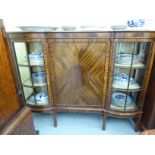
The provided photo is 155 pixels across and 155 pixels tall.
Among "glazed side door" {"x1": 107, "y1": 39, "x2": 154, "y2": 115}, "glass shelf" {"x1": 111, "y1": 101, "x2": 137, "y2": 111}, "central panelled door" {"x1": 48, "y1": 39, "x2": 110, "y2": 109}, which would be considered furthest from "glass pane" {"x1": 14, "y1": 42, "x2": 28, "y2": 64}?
"glass shelf" {"x1": 111, "y1": 101, "x2": 137, "y2": 111}

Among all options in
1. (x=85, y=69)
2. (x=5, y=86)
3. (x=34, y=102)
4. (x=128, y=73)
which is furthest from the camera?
(x=34, y=102)

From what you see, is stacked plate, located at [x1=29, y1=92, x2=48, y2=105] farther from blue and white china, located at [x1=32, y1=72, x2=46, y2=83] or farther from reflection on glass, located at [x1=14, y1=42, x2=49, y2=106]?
blue and white china, located at [x1=32, y1=72, x2=46, y2=83]

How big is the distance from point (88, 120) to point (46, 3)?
67.2 inches

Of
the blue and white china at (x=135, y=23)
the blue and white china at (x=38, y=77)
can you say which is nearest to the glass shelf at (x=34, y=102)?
the blue and white china at (x=38, y=77)

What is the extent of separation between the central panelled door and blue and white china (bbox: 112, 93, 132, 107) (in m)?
0.18

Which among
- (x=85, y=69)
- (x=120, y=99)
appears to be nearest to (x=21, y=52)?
(x=85, y=69)

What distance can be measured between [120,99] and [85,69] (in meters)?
0.65

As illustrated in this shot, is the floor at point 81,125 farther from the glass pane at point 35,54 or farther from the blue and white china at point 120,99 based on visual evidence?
the glass pane at point 35,54

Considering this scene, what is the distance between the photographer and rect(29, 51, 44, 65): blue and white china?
160cm

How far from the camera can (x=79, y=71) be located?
5.16 ft

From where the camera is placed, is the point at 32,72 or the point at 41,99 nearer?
the point at 32,72

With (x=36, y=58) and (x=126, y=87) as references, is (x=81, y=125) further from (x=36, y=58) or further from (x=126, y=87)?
(x=36, y=58)
